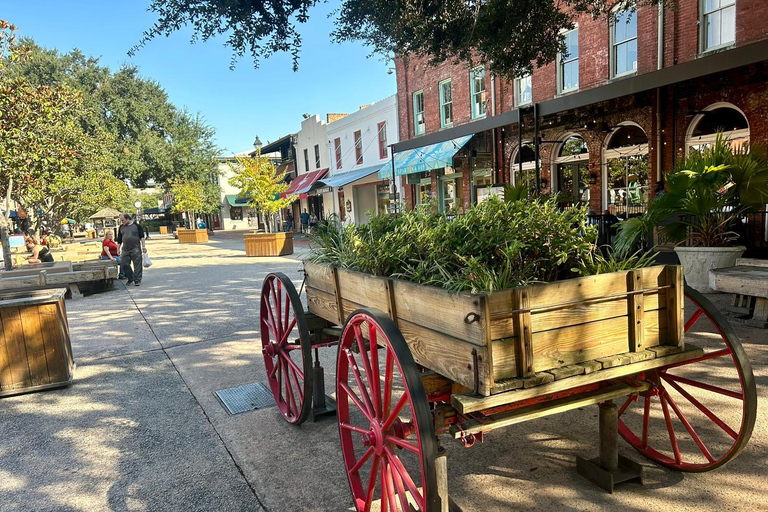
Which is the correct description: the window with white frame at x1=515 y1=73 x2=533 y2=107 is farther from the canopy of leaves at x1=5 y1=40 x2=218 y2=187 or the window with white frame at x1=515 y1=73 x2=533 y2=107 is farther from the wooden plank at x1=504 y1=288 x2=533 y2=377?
the canopy of leaves at x1=5 y1=40 x2=218 y2=187

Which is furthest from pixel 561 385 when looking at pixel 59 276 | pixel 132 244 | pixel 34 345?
pixel 132 244

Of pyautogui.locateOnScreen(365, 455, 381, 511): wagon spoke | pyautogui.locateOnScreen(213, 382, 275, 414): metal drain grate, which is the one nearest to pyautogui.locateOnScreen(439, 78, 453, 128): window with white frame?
pyautogui.locateOnScreen(213, 382, 275, 414): metal drain grate

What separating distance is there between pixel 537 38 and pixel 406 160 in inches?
438

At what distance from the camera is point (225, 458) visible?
3266mm

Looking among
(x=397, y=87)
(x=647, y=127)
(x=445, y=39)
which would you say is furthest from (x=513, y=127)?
(x=445, y=39)

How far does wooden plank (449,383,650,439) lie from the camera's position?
2.01 meters

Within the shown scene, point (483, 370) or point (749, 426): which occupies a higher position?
point (483, 370)

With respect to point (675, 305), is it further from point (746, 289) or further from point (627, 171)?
point (627, 171)

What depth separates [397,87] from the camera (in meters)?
21.3

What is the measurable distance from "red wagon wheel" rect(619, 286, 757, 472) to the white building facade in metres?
17.1

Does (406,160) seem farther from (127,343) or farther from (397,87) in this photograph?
(127,343)

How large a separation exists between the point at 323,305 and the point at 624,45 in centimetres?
1204

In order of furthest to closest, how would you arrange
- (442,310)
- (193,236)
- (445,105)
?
(193,236)
(445,105)
(442,310)

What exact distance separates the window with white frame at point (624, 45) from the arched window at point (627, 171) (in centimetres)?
142
